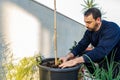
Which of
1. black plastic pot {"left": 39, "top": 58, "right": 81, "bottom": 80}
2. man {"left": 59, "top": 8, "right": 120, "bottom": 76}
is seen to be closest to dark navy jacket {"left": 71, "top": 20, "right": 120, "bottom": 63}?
man {"left": 59, "top": 8, "right": 120, "bottom": 76}

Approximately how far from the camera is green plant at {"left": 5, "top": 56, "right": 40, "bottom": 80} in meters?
2.76

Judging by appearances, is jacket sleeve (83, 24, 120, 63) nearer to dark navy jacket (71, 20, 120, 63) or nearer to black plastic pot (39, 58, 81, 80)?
dark navy jacket (71, 20, 120, 63)

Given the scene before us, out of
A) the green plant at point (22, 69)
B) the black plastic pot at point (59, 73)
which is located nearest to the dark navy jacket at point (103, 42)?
the black plastic pot at point (59, 73)

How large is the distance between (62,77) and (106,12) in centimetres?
141

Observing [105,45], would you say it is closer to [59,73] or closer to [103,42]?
[103,42]

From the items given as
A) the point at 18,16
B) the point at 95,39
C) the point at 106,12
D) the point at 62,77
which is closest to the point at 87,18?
the point at 95,39

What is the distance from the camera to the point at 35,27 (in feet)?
10.0

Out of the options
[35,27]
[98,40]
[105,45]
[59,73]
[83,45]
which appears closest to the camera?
[59,73]

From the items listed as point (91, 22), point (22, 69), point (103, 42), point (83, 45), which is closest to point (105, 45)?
point (103, 42)

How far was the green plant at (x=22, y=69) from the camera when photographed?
276cm

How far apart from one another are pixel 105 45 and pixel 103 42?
0.10 feet

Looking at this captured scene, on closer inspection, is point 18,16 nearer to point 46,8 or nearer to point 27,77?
point 46,8

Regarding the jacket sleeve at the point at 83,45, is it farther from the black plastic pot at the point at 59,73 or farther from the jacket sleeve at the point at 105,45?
the black plastic pot at the point at 59,73

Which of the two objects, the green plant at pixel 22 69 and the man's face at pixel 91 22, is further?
the green plant at pixel 22 69
